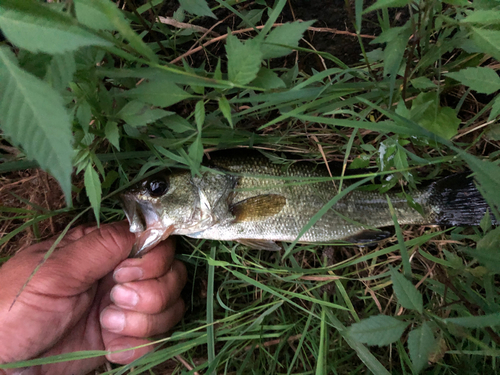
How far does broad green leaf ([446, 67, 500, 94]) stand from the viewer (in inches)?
50.7

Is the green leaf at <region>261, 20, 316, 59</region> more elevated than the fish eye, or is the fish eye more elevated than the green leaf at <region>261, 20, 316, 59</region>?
the green leaf at <region>261, 20, 316, 59</region>

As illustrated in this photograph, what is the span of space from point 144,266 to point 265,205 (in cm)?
88

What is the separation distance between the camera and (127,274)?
1.97 meters

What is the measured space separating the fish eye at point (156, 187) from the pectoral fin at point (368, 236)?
4.06ft

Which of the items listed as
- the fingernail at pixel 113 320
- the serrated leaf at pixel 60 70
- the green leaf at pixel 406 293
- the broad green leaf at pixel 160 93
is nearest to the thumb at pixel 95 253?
the fingernail at pixel 113 320

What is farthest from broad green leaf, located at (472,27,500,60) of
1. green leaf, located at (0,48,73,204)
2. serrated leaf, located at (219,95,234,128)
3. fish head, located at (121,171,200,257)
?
fish head, located at (121,171,200,257)

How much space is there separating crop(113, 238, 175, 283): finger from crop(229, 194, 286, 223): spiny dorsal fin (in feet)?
1.85

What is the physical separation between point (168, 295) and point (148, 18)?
1839mm

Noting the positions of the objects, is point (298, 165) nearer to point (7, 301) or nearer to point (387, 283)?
point (387, 283)

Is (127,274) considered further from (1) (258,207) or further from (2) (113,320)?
(1) (258,207)

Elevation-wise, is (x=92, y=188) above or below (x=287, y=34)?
below

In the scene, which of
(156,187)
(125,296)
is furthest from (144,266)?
(156,187)

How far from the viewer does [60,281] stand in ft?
5.82

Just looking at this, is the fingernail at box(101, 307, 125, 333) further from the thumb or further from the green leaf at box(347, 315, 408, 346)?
the green leaf at box(347, 315, 408, 346)
